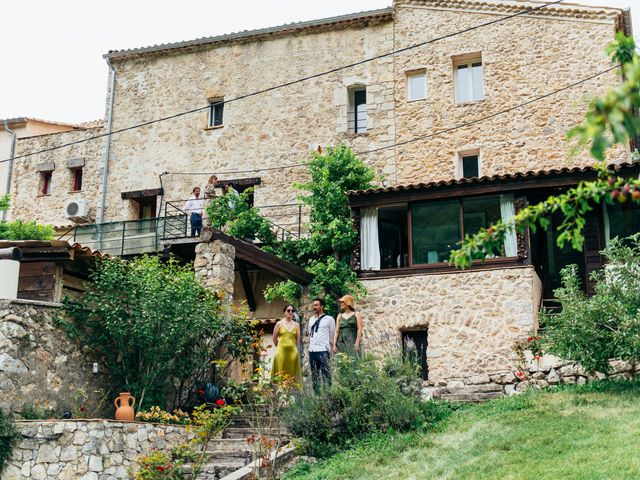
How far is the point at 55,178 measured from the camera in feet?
76.7

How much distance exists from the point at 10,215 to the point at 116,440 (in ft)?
47.1

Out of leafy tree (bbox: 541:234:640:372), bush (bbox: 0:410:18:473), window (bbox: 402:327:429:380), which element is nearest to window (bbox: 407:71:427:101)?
window (bbox: 402:327:429:380)

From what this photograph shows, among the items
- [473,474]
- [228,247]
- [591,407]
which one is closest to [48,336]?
[228,247]

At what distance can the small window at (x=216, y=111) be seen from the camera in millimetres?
21719

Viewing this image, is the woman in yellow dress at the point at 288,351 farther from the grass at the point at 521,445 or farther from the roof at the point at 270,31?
the roof at the point at 270,31

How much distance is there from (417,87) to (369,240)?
5.31 m

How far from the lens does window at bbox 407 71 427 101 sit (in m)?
19.9

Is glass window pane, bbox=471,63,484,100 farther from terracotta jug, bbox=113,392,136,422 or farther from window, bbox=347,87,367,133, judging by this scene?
terracotta jug, bbox=113,392,136,422

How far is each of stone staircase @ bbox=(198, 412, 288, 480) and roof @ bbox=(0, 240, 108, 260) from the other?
3.35 meters

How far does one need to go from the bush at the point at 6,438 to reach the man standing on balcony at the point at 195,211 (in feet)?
23.6

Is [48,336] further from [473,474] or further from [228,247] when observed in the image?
[473,474]

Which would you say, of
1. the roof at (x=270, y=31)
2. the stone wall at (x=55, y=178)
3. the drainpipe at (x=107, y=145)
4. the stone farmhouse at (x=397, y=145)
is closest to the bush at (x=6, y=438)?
the stone farmhouse at (x=397, y=145)

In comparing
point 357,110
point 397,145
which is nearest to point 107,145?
point 357,110

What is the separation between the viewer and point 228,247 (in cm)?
1452
